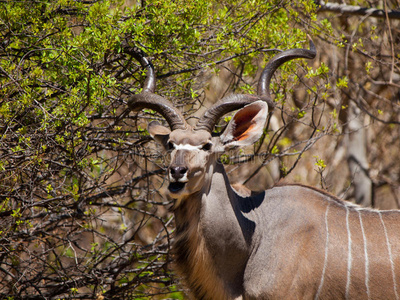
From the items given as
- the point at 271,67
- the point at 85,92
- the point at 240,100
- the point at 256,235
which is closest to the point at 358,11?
the point at 271,67

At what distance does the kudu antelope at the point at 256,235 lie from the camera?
3113mm

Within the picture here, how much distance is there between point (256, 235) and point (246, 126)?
68cm

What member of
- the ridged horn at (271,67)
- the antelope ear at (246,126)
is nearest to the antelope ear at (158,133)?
the antelope ear at (246,126)

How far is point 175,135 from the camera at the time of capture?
3.17m

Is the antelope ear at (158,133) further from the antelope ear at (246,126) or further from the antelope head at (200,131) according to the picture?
the antelope ear at (246,126)

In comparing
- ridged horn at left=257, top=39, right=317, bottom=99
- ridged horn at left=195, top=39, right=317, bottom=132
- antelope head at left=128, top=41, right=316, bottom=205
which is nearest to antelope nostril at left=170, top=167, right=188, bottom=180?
antelope head at left=128, top=41, right=316, bottom=205

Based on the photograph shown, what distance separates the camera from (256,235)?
3316mm

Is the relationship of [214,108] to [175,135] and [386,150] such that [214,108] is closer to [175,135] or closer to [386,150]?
[175,135]

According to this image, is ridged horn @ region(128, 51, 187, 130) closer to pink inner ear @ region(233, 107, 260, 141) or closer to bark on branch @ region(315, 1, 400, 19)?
pink inner ear @ region(233, 107, 260, 141)

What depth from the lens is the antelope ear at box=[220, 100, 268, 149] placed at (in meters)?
3.31

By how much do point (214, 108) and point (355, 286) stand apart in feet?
4.38

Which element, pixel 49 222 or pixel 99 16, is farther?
pixel 49 222

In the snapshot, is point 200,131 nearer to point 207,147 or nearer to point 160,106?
point 207,147

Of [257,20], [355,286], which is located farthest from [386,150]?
[355,286]
